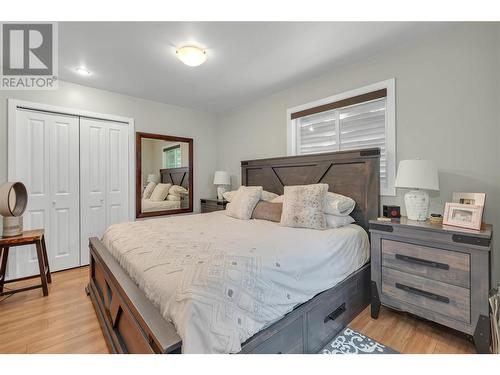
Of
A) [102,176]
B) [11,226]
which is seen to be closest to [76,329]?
[11,226]

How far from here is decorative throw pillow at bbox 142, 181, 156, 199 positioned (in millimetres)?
3706

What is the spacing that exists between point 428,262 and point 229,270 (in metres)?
1.54

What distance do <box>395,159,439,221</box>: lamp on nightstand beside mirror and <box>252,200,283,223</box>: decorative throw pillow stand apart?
119cm

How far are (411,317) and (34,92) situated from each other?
15.7ft

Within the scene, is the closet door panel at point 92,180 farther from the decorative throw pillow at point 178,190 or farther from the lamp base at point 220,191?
the lamp base at point 220,191

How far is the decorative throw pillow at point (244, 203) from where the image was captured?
2.79m

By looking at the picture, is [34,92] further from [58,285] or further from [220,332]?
[220,332]

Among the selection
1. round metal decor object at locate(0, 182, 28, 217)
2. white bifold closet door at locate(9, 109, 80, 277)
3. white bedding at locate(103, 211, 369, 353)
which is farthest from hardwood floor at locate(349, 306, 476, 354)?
white bifold closet door at locate(9, 109, 80, 277)

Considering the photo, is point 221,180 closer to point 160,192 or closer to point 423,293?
point 160,192

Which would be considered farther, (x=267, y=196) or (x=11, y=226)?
(x=267, y=196)

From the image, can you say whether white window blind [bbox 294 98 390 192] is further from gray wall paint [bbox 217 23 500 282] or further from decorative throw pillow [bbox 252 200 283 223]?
decorative throw pillow [bbox 252 200 283 223]

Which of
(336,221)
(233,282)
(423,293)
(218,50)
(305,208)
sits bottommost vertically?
(423,293)

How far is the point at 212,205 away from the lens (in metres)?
4.07
